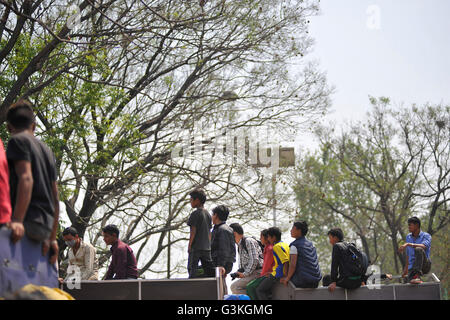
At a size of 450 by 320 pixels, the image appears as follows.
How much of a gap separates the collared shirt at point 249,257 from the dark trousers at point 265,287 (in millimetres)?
537

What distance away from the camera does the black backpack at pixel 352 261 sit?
873cm

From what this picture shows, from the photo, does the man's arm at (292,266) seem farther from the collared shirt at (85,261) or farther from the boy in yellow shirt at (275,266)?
the collared shirt at (85,261)

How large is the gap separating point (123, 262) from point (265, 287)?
6.55 ft

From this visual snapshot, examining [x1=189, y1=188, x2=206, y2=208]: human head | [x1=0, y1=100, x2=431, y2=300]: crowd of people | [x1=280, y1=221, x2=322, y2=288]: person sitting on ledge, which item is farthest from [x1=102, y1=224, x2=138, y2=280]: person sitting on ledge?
[x1=280, y1=221, x2=322, y2=288]: person sitting on ledge

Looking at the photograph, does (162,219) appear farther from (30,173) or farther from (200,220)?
(30,173)

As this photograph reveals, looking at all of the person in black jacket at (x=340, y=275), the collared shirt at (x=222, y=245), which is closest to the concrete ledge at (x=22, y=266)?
the collared shirt at (x=222, y=245)

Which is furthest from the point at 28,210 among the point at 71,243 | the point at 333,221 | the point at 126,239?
the point at 333,221

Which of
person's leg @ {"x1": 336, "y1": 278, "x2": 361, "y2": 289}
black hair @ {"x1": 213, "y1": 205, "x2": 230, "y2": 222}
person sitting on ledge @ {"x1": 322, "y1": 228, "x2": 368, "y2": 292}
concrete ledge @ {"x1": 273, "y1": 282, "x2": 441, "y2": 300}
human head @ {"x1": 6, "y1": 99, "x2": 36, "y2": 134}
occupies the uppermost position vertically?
human head @ {"x1": 6, "y1": 99, "x2": 36, "y2": 134}

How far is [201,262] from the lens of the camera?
8.98m

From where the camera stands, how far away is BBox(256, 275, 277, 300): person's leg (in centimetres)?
923

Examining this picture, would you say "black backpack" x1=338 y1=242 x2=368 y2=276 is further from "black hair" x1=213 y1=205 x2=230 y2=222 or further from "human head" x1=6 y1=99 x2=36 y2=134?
"human head" x1=6 y1=99 x2=36 y2=134

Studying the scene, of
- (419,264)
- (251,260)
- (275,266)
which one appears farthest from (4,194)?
(419,264)

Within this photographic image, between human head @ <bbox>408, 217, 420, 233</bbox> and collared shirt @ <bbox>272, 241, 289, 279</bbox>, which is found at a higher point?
human head @ <bbox>408, 217, 420, 233</bbox>

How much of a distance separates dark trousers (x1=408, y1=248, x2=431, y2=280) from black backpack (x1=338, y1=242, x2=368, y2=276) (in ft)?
4.19
